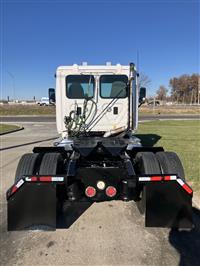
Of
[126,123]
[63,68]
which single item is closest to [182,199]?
[126,123]

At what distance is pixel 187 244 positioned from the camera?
3.35 metres

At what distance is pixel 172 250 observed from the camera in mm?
3225

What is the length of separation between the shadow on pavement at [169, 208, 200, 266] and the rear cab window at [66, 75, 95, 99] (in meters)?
3.51

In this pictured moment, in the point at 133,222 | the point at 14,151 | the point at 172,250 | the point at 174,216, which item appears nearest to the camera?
the point at 172,250

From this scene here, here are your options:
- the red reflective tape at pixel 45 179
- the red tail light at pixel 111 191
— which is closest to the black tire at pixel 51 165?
the red reflective tape at pixel 45 179

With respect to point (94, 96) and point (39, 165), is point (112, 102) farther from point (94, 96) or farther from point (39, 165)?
point (39, 165)

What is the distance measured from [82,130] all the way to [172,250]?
3.44 metres

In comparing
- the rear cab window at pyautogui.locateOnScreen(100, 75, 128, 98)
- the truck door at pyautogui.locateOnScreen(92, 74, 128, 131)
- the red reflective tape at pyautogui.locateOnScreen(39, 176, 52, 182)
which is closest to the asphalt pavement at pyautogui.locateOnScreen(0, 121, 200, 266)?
the red reflective tape at pyautogui.locateOnScreen(39, 176, 52, 182)

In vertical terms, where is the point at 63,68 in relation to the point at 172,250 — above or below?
above

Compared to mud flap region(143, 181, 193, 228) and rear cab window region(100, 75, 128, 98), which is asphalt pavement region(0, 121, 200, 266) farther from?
rear cab window region(100, 75, 128, 98)

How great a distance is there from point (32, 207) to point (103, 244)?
1.00m

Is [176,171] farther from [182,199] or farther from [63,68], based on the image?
[63,68]

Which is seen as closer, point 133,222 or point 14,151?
point 133,222

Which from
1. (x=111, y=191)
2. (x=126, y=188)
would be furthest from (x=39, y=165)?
(x=126, y=188)
